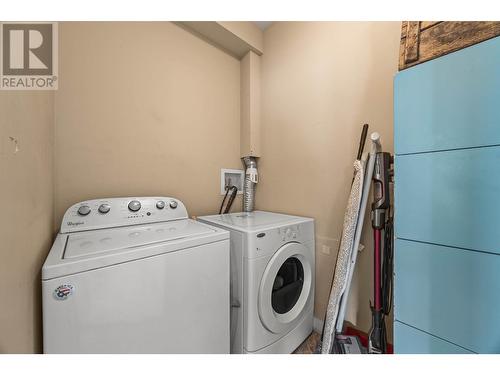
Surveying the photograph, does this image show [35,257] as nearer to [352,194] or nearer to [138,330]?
[138,330]

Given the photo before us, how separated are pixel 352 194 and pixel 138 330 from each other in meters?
1.14

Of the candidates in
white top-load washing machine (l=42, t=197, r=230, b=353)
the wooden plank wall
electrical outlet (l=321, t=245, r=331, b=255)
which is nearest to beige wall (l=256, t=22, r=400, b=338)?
electrical outlet (l=321, t=245, r=331, b=255)

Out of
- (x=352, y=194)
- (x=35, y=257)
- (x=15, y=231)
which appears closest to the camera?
(x=15, y=231)

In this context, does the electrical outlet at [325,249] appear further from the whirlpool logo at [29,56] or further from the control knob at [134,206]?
the whirlpool logo at [29,56]

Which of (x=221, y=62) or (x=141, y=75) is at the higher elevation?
(x=221, y=62)

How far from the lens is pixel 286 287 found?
1.27m

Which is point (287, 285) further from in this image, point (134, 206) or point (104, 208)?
point (104, 208)

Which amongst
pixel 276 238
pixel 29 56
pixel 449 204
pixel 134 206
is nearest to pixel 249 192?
pixel 276 238

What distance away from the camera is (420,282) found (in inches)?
28.8

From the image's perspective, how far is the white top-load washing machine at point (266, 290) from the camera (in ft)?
3.29

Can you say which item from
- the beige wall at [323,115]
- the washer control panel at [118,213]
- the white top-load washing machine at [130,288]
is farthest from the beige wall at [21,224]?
the beige wall at [323,115]

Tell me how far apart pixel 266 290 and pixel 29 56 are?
5.35 feet
